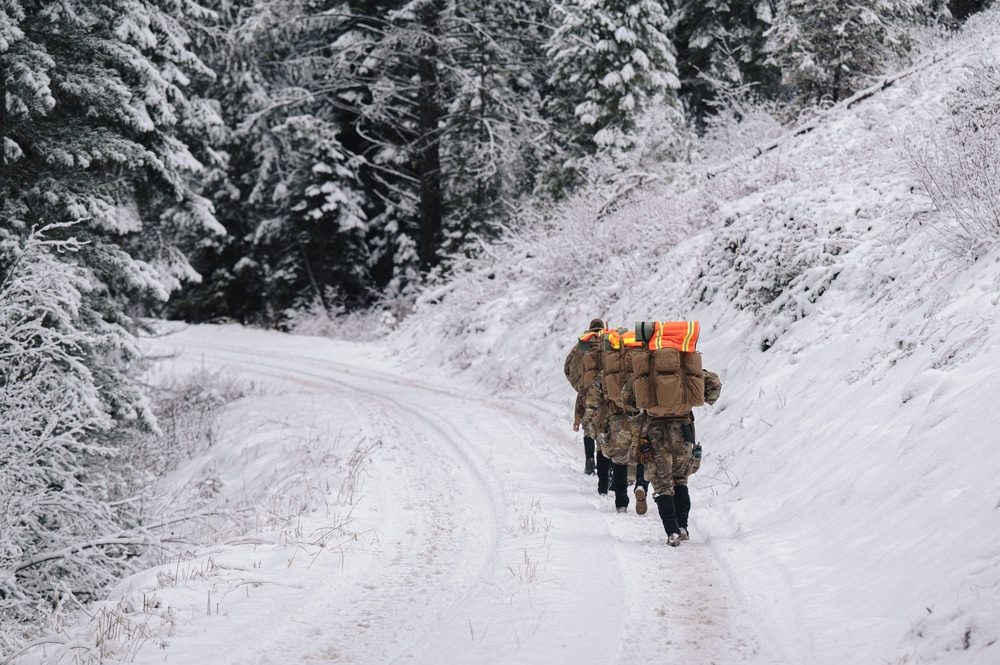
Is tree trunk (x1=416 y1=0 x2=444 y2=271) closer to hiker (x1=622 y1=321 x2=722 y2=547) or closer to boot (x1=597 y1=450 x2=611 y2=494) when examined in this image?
boot (x1=597 y1=450 x2=611 y2=494)

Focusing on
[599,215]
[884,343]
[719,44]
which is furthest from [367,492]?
[719,44]

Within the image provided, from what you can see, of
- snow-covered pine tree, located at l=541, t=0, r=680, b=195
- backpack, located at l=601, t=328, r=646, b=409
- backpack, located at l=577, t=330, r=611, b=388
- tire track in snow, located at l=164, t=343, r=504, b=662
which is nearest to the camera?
tire track in snow, located at l=164, t=343, r=504, b=662

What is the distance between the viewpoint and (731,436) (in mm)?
9211

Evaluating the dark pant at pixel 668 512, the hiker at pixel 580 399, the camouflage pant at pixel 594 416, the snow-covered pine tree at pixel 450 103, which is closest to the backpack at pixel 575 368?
the hiker at pixel 580 399

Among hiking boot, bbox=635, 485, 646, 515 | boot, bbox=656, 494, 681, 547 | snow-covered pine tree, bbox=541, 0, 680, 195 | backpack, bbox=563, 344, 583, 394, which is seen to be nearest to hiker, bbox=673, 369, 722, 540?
boot, bbox=656, 494, 681, 547

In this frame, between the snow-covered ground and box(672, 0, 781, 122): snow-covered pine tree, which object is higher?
box(672, 0, 781, 122): snow-covered pine tree

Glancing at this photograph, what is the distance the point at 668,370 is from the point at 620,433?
1.34 meters

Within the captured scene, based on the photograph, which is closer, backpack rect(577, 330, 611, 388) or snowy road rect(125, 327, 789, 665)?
snowy road rect(125, 327, 789, 665)

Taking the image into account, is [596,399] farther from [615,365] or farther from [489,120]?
[489,120]

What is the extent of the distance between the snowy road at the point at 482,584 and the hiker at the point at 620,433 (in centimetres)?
24

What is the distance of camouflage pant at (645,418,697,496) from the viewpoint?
6434mm

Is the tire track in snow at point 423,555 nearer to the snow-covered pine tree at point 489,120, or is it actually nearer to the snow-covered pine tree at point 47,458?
the snow-covered pine tree at point 47,458

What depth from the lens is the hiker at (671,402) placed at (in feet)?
20.9

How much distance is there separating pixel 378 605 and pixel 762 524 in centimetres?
336
